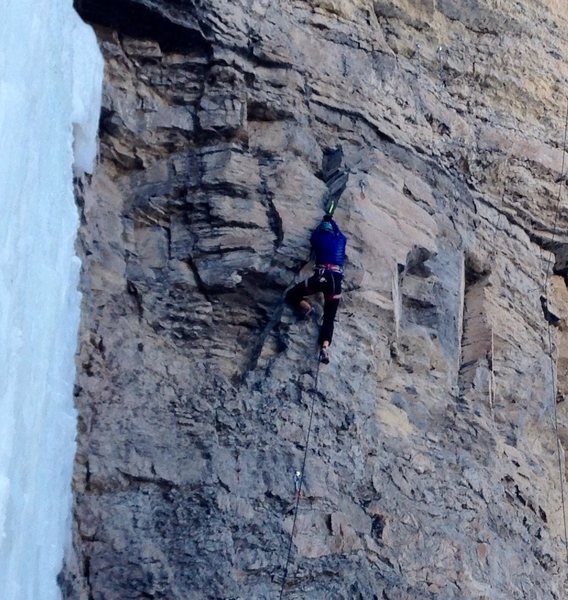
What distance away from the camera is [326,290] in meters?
9.46

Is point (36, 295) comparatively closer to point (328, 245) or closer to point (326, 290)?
point (326, 290)

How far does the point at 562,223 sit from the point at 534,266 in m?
0.73

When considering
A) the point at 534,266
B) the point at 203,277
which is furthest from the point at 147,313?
the point at 534,266

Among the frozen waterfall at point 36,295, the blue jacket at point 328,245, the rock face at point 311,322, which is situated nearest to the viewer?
the frozen waterfall at point 36,295

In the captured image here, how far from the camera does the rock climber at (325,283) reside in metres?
9.41

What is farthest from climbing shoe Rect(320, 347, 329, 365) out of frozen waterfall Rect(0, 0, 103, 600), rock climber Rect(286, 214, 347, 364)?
frozen waterfall Rect(0, 0, 103, 600)

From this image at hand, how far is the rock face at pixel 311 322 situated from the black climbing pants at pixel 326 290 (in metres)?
0.16

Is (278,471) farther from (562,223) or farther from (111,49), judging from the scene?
(562,223)

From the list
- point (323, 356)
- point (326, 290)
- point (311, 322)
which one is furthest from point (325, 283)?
point (323, 356)

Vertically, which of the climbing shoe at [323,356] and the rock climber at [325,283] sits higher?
the rock climber at [325,283]

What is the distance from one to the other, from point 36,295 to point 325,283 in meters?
2.53

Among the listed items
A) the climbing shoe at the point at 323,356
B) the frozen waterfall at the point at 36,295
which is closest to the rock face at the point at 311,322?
the climbing shoe at the point at 323,356

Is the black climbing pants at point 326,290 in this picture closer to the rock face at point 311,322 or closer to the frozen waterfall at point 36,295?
the rock face at point 311,322

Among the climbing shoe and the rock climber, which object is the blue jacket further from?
the climbing shoe
